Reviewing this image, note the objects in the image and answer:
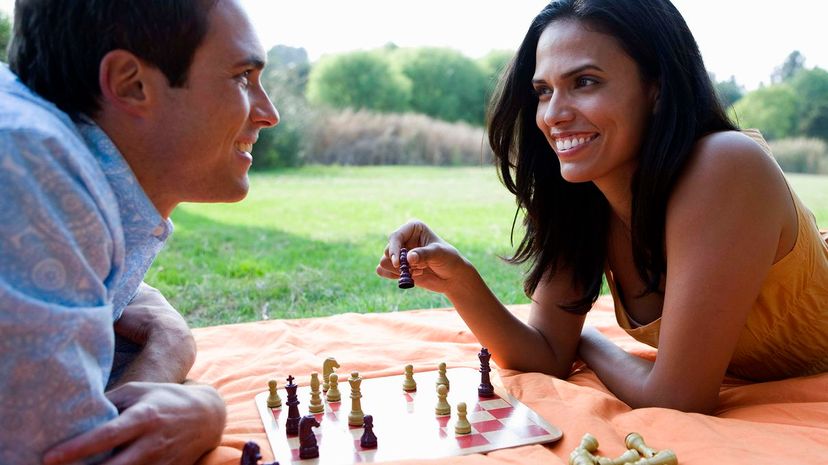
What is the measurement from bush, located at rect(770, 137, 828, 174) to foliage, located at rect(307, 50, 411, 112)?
7653 millimetres

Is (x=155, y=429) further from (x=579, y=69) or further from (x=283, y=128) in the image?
(x=283, y=128)

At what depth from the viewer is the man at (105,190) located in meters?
1.36

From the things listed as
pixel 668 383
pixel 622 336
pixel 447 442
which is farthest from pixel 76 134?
pixel 622 336

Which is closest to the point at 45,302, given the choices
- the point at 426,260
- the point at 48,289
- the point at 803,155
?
the point at 48,289

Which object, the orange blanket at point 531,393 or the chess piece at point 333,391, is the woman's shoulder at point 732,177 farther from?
the chess piece at point 333,391

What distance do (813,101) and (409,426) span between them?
43.4 ft

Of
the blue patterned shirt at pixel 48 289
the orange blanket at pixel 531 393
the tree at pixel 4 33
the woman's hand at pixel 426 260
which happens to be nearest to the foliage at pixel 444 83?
the tree at pixel 4 33

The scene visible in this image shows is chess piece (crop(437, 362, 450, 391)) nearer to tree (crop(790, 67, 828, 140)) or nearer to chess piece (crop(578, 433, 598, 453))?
chess piece (crop(578, 433, 598, 453))

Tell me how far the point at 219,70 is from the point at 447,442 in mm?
1098

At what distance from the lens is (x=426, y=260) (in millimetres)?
2467

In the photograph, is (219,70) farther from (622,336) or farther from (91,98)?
(622,336)

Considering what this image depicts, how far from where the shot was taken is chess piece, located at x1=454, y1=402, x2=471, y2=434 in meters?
2.00

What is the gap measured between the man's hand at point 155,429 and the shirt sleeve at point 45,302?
0.12 feet

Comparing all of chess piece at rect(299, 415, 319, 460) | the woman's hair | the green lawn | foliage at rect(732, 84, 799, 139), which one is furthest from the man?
foliage at rect(732, 84, 799, 139)
